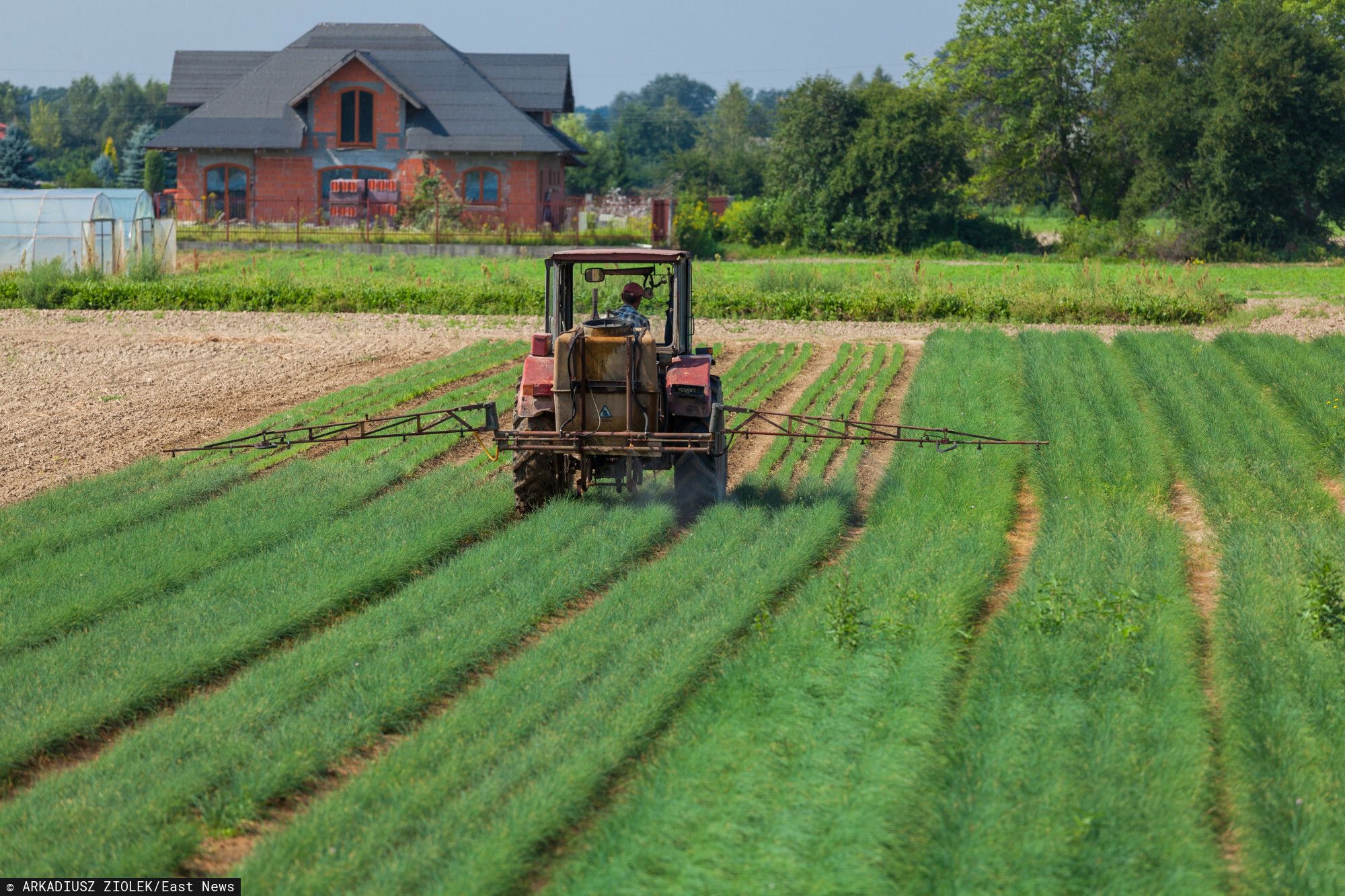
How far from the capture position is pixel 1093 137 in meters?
48.6

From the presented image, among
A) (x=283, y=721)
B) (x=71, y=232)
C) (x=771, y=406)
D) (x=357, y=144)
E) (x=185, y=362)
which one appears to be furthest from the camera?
(x=357, y=144)

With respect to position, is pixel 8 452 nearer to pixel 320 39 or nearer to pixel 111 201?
pixel 111 201

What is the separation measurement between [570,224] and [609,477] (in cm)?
3328

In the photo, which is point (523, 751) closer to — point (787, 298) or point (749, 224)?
point (787, 298)

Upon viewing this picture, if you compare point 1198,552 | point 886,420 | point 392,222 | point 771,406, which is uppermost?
point 392,222

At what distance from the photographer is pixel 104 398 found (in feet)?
52.8

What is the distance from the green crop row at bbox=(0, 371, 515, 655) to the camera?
791cm

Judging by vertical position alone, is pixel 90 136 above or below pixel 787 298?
above

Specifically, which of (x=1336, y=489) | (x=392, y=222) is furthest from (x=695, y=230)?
(x=1336, y=489)

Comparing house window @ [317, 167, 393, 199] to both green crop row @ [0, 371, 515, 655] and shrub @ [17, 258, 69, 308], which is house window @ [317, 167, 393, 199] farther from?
green crop row @ [0, 371, 515, 655]

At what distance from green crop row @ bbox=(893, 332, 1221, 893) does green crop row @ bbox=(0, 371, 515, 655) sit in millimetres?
5016

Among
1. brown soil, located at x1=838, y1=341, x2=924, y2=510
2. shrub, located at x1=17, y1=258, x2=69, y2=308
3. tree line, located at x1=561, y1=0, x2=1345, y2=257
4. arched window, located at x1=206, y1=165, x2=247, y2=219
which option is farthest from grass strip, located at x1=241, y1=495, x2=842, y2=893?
arched window, located at x1=206, y1=165, x2=247, y2=219

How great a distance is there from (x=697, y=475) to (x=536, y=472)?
124 cm

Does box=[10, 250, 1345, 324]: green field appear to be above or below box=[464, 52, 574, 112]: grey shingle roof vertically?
below
